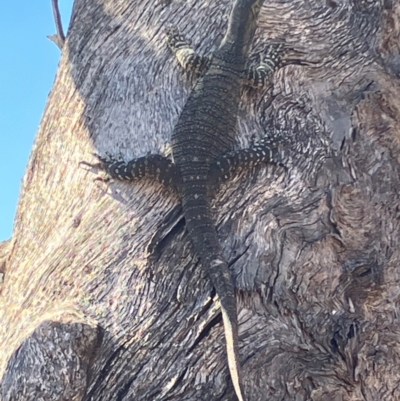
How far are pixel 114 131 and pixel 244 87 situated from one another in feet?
3.54

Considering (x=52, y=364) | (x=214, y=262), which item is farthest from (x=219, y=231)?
(x=52, y=364)

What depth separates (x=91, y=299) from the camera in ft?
11.3

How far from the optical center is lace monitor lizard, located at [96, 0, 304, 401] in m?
3.52

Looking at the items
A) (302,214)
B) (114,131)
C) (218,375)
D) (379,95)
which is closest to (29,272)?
(114,131)

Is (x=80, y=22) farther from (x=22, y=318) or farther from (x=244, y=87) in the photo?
(x=22, y=318)

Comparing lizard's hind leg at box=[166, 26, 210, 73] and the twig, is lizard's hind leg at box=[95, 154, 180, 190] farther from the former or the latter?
the twig

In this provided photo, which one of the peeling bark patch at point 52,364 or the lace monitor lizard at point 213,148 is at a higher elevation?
the lace monitor lizard at point 213,148

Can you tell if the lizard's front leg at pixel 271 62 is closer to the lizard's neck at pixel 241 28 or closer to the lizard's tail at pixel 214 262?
the lizard's neck at pixel 241 28

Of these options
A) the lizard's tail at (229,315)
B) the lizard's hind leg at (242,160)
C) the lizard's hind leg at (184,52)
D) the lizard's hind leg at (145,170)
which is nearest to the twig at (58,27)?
the lizard's hind leg at (184,52)

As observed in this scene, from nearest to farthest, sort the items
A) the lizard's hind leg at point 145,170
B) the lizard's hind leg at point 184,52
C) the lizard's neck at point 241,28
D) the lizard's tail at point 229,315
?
the lizard's tail at point 229,315 < the lizard's hind leg at point 145,170 < the lizard's hind leg at point 184,52 < the lizard's neck at point 241,28

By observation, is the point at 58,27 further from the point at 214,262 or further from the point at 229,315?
the point at 229,315

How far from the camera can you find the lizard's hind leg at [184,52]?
460 centimetres

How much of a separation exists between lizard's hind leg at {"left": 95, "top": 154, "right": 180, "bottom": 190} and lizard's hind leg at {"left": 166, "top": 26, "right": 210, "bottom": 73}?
92cm

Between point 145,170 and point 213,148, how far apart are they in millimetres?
593
